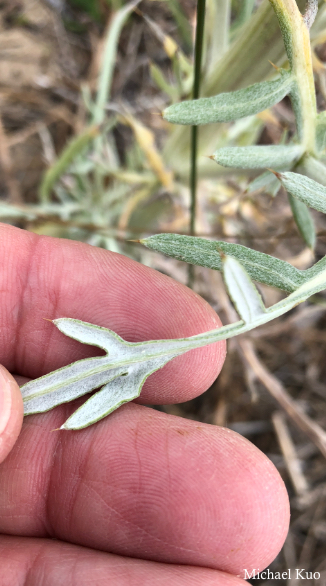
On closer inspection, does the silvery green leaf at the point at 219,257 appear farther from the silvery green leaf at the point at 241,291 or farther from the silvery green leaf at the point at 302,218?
the silvery green leaf at the point at 302,218

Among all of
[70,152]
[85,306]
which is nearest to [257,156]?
[85,306]

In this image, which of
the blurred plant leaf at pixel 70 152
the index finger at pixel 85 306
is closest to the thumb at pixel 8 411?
the index finger at pixel 85 306

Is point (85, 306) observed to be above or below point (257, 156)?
below

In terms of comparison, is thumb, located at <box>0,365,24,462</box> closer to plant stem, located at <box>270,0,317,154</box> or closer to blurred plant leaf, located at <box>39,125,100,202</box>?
plant stem, located at <box>270,0,317,154</box>

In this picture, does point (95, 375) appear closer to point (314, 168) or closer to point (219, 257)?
point (219, 257)

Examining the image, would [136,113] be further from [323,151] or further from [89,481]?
[89,481]

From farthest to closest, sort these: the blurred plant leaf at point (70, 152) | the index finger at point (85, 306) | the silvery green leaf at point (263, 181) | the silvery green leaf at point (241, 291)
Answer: the blurred plant leaf at point (70, 152) → the index finger at point (85, 306) → the silvery green leaf at point (263, 181) → the silvery green leaf at point (241, 291)
